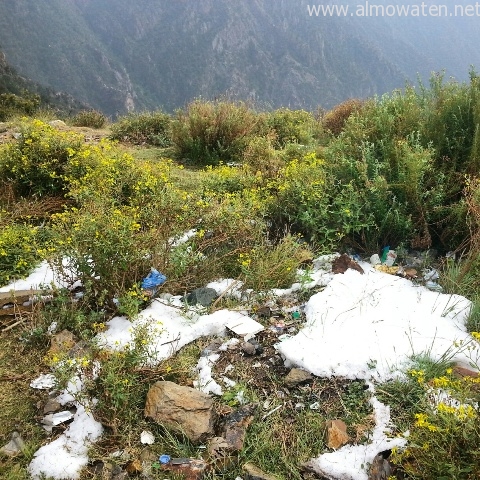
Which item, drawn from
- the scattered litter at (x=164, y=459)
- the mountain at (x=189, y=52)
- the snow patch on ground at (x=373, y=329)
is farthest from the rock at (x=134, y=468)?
the mountain at (x=189, y=52)

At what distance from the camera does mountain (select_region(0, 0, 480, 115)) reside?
316ft

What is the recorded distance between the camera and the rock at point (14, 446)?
2.11 m

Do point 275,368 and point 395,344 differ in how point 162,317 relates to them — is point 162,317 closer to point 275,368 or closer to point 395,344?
point 275,368

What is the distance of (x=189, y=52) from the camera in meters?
133

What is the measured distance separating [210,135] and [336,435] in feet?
18.6

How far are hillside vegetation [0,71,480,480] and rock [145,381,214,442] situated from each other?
132 mm

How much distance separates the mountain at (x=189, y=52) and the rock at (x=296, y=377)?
93819mm

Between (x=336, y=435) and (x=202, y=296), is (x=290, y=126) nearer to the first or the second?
(x=202, y=296)

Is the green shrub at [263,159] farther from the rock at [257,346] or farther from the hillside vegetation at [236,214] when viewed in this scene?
the rock at [257,346]

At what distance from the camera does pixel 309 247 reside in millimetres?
3686

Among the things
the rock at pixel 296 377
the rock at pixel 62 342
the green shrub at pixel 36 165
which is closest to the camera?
the rock at pixel 296 377

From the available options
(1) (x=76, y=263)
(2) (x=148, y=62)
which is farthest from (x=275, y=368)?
(2) (x=148, y=62)

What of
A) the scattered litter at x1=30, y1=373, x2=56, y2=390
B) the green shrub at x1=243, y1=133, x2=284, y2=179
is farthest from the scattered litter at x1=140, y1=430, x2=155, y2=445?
the green shrub at x1=243, y1=133, x2=284, y2=179

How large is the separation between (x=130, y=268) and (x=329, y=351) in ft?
4.66
